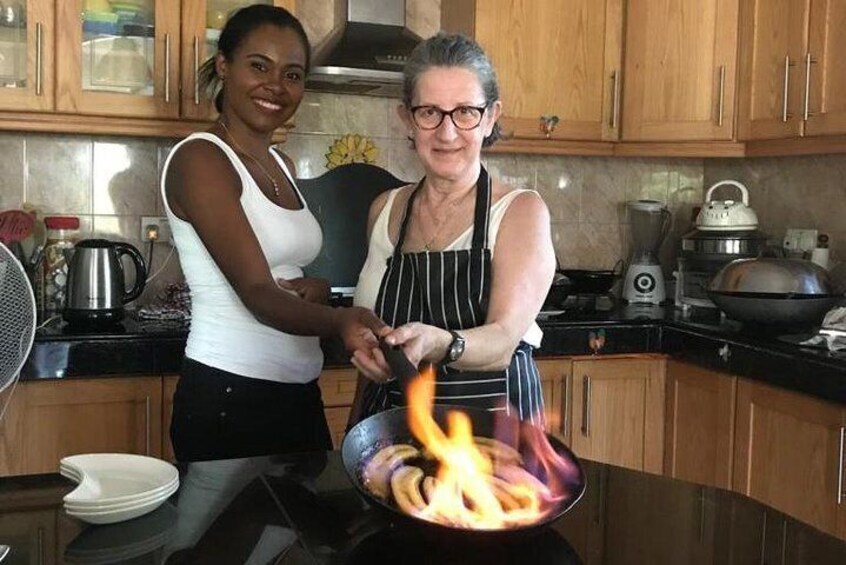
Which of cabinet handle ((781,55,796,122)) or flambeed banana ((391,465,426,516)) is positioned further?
cabinet handle ((781,55,796,122))

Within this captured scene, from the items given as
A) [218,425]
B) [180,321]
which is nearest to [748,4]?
[180,321]

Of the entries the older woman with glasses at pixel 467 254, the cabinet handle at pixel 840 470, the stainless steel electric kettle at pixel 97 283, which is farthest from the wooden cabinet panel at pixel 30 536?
the cabinet handle at pixel 840 470

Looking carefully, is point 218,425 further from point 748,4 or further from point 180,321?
point 748,4

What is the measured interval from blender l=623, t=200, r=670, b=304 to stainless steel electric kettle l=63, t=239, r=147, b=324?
1.63 m

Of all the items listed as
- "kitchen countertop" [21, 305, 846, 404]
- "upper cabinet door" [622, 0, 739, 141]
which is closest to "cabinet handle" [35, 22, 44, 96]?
"kitchen countertop" [21, 305, 846, 404]

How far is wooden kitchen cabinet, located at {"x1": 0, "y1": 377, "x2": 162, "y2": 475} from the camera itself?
216 cm

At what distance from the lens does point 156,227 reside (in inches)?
107

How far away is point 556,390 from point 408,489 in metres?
1.76

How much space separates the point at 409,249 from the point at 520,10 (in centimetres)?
154

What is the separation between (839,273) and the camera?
2.75 meters

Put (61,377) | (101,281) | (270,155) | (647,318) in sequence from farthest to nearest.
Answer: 1. (647,318)
2. (101,281)
3. (61,377)
4. (270,155)

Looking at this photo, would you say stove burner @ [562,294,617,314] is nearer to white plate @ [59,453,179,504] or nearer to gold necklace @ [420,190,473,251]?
gold necklace @ [420,190,473,251]

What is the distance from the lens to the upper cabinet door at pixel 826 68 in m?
2.45

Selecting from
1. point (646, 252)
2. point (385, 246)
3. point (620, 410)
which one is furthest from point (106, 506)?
point (646, 252)
